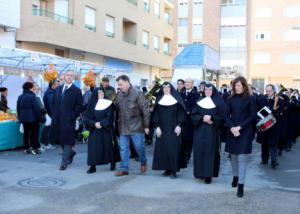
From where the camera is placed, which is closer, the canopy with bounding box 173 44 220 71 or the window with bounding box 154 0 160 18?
the canopy with bounding box 173 44 220 71

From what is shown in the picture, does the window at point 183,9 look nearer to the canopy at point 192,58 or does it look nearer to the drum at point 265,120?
the canopy at point 192,58

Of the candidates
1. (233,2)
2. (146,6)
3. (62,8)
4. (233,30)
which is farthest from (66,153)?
(233,2)

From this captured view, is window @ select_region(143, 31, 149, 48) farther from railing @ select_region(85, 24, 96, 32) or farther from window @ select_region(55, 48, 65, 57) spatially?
window @ select_region(55, 48, 65, 57)

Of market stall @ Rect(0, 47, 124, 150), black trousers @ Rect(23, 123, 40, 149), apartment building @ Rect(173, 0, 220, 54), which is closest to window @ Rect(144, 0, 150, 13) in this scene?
apartment building @ Rect(173, 0, 220, 54)

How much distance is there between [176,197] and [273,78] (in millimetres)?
47718

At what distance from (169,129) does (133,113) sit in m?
0.74

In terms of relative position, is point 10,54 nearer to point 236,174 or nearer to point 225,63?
point 236,174

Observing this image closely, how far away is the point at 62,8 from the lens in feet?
76.1

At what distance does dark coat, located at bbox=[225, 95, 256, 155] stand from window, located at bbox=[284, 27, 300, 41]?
47521 mm

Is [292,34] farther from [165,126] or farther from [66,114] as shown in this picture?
Answer: [66,114]

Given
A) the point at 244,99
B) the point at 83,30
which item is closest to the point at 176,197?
the point at 244,99

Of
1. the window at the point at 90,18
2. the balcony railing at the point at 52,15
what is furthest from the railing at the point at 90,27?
the balcony railing at the point at 52,15

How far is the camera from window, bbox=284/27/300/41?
5144 centimetres

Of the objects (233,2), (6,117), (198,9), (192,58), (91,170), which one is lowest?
(91,170)
